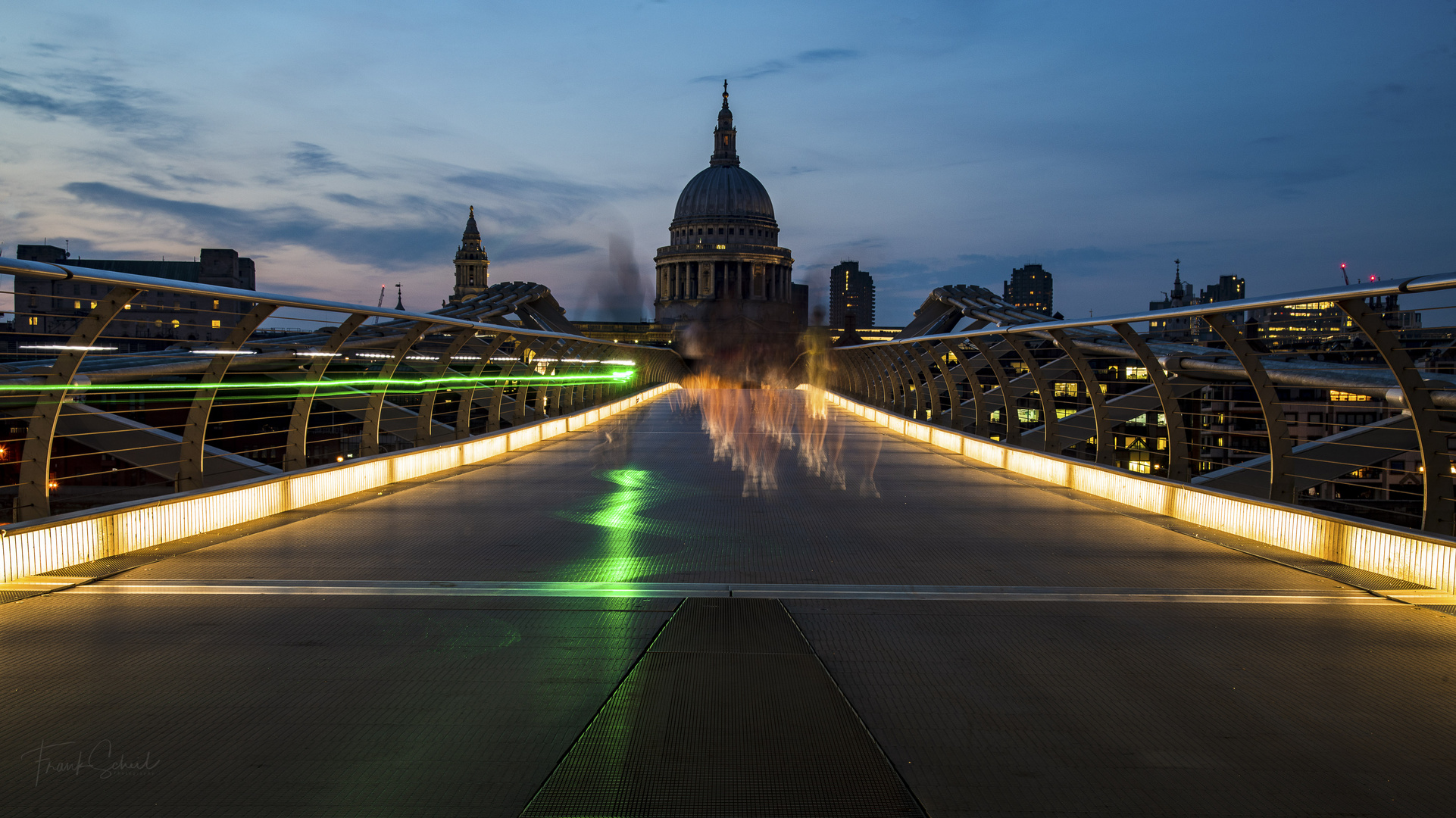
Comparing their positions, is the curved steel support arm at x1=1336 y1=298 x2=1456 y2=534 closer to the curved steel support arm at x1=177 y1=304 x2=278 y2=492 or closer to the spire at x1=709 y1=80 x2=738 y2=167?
the curved steel support arm at x1=177 y1=304 x2=278 y2=492

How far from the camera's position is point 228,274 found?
14975 centimetres

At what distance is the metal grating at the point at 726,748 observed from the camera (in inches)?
116

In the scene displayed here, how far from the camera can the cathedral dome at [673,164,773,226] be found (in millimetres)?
153250

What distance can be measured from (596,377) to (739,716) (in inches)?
807

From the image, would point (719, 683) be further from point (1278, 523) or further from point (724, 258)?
point (724, 258)

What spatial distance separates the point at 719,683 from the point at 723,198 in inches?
6028

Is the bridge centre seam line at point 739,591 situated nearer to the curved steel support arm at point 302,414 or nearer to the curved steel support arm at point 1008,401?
the curved steel support arm at point 302,414

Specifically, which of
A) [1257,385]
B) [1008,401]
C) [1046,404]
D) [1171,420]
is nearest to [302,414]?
[1171,420]

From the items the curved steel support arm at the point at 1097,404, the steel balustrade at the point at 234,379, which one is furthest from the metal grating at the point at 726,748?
the curved steel support arm at the point at 1097,404

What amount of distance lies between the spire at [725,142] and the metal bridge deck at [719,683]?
16335cm

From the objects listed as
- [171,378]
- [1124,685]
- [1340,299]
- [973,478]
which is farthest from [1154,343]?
[171,378]

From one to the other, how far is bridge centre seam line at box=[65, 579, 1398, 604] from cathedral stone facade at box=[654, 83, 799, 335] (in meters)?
133

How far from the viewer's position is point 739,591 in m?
5.60

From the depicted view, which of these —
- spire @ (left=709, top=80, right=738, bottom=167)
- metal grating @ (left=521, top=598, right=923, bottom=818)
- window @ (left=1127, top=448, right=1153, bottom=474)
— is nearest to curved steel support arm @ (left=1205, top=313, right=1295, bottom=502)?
window @ (left=1127, top=448, right=1153, bottom=474)
